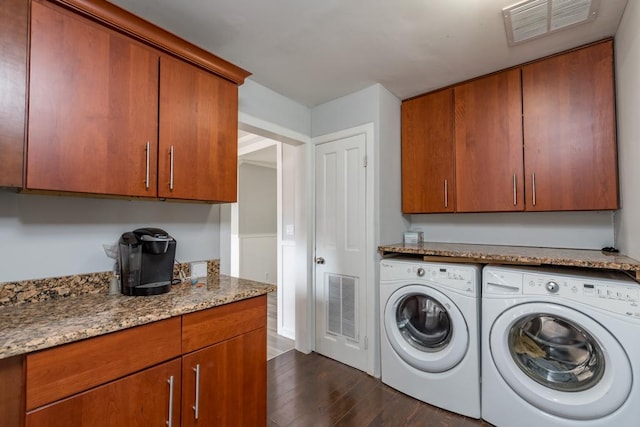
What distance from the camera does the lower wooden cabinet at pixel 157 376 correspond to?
0.94m

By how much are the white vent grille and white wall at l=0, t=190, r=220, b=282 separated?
1.30 meters

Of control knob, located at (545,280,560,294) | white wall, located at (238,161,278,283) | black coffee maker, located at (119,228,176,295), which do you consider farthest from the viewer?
white wall, located at (238,161,278,283)

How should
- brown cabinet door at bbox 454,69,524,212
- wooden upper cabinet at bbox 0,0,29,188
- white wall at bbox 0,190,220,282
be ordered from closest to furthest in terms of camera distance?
wooden upper cabinet at bbox 0,0,29,188 < white wall at bbox 0,190,220,282 < brown cabinet door at bbox 454,69,524,212

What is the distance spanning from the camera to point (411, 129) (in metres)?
2.63

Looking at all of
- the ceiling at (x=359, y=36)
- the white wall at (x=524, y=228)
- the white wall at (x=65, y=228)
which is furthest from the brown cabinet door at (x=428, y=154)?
the white wall at (x=65, y=228)

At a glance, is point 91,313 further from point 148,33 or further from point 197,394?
point 148,33

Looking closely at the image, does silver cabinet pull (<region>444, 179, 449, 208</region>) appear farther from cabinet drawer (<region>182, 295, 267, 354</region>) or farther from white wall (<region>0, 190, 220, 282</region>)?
white wall (<region>0, 190, 220, 282</region>)

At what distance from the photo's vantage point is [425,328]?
2.13 metres

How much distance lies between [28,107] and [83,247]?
71 cm

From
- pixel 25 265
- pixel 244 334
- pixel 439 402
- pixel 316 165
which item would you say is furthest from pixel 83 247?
pixel 439 402

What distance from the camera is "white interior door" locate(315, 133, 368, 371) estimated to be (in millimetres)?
2469

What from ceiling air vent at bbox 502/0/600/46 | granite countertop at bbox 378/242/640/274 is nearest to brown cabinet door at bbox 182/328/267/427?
granite countertop at bbox 378/242/640/274

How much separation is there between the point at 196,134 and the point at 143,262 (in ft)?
2.38

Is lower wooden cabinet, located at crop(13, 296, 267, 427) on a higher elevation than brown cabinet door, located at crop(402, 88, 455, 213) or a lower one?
lower
